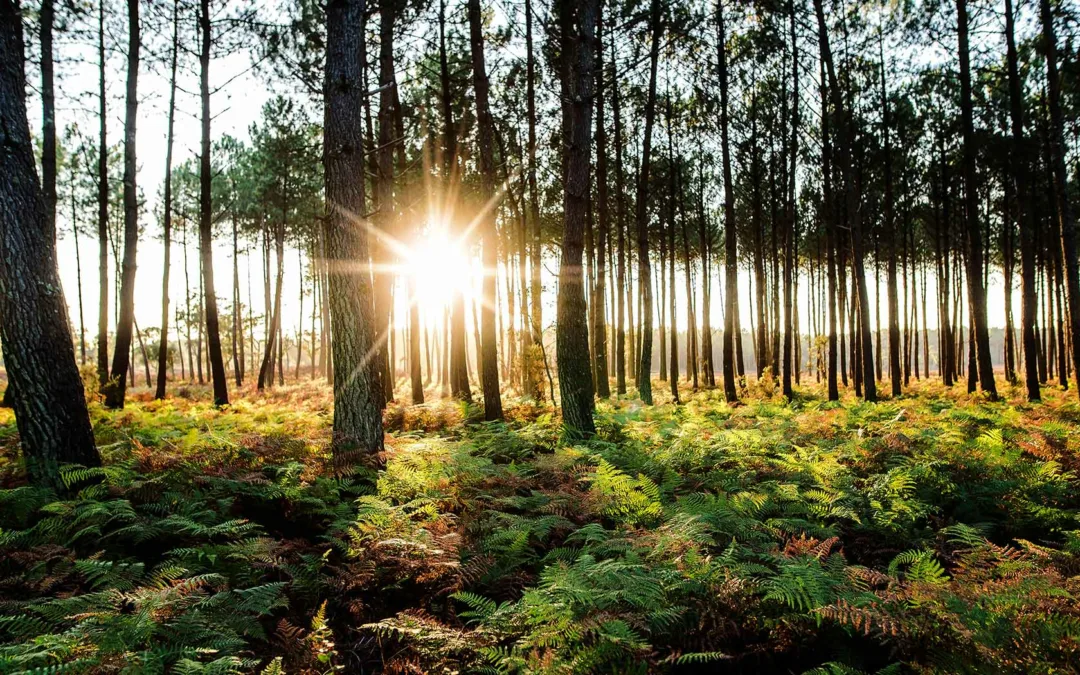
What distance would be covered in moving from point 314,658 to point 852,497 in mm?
4537

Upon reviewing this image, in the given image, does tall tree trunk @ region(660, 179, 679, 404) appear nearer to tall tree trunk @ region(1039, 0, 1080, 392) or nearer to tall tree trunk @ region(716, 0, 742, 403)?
tall tree trunk @ region(716, 0, 742, 403)

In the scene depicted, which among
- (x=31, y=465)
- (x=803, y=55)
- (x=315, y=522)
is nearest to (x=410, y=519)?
(x=315, y=522)

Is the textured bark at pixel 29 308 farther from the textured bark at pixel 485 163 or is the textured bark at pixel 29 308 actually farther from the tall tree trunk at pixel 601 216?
the tall tree trunk at pixel 601 216

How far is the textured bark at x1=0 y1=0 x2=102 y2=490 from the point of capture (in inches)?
189

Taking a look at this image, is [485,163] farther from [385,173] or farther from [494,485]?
[494,485]

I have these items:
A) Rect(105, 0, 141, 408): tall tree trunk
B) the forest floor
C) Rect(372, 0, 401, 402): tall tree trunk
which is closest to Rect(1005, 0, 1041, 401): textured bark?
the forest floor

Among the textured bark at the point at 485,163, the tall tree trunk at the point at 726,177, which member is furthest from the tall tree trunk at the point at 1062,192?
the textured bark at the point at 485,163

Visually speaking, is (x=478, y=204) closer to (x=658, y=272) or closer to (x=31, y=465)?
(x=31, y=465)

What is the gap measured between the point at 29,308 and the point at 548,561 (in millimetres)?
5166

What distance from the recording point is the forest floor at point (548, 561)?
2.53 m

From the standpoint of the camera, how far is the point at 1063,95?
15.8 m

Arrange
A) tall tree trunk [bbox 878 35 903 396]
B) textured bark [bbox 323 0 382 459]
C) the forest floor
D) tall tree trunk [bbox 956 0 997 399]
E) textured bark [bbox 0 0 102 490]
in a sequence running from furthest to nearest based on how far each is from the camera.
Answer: tall tree trunk [bbox 878 35 903 396] → tall tree trunk [bbox 956 0 997 399] → textured bark [bbox 323 0 382 459] → textured bark [bbox 0 0 102 490] → the forest floor

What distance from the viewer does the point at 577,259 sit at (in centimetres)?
865

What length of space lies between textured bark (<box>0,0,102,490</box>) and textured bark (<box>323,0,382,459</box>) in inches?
95.0
